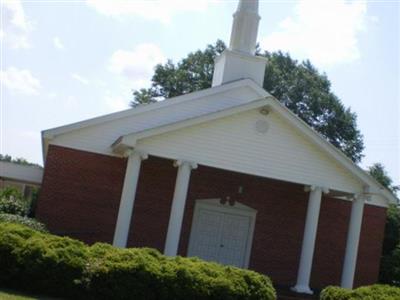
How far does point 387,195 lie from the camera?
20.7 m

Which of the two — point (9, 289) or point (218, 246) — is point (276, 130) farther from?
point (9, 289)

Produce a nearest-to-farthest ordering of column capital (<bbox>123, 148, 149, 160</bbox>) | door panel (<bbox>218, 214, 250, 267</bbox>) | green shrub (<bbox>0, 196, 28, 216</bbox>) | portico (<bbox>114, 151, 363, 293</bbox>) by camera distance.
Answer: portico (<bbox>114, 151, 363, 293</bbox>)
column capital (<bbox>123, 148, 149, 160</bbox>)
green shrub (<bbox>0, 196, 28, 216</bbox>)
door panel (<bbox>218, 214, 250, 267</bbox>)

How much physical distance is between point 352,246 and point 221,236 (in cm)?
446

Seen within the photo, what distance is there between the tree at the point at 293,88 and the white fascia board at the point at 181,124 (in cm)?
2607

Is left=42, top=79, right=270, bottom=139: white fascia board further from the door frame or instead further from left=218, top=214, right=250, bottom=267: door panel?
left=218, top=214, right=250, bottom=267: door panel

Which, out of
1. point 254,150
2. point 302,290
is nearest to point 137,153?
point 254,150

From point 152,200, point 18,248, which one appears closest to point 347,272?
point 152,200

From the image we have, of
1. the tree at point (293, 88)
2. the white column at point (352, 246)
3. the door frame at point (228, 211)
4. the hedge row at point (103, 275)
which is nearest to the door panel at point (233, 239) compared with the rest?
the door frame at point (228, 211)

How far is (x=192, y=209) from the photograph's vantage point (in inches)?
824

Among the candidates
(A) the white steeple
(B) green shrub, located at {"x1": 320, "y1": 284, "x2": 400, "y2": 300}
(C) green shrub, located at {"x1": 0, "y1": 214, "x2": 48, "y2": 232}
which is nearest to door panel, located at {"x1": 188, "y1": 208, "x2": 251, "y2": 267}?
(A) the white steeple

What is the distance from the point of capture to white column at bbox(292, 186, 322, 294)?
18.7 meters

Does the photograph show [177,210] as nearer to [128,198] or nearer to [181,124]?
[128,198]

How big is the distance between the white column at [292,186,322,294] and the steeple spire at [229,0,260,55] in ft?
23.0

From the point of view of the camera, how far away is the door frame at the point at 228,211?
20938 millimetres
